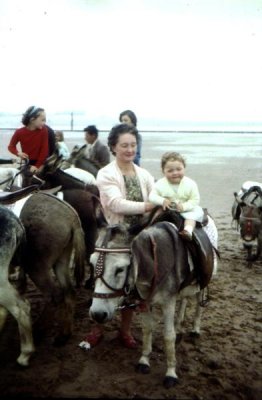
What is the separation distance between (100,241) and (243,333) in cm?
242

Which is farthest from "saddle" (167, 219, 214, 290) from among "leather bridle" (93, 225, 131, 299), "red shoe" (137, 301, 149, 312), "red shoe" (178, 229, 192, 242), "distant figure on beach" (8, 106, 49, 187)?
"distant figure on beach" (8, 106, 49, 187)

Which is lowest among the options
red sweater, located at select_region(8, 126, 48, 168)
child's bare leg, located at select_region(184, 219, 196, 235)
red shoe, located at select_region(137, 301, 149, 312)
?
red shoe, located at select_region(137, 301, 149, 312)

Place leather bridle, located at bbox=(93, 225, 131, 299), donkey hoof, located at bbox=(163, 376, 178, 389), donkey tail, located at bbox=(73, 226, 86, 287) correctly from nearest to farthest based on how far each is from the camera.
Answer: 1. leather bridle, located at bbox=(93, 225, 131, 299)
2. donkey hoof, located at bbox=(163, 376, 178, 389)
3. donkey tail, located at bbox=(73, 226, 86, 287)

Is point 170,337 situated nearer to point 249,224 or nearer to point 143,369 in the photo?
point 143,369

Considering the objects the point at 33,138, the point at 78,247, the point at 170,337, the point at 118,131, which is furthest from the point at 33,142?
the point at 170,337

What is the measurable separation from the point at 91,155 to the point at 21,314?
4285 millimetres

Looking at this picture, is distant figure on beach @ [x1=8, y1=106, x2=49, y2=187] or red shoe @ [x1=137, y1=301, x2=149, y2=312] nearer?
red shoe @ [x1=137, y1=301, x2=149, y2=312]

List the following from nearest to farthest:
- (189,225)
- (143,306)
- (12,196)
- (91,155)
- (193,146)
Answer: (143,306), (189,225), (12,196), (91,155), (193,146)

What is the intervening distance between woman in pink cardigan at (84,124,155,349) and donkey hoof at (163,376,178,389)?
77 centimetres

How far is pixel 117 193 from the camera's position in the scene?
3801 mm

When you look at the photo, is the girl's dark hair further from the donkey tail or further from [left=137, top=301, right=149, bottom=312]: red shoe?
[left=137, top=301, right=149, bottom=312]: red shoe

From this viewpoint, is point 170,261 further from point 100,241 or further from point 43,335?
point 43,335

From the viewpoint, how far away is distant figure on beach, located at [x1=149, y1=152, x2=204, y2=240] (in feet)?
12.2

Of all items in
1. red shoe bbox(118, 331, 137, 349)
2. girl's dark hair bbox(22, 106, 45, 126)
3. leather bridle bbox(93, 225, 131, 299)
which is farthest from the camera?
girl's dark hair bbox(22, 106, 45, 126)
